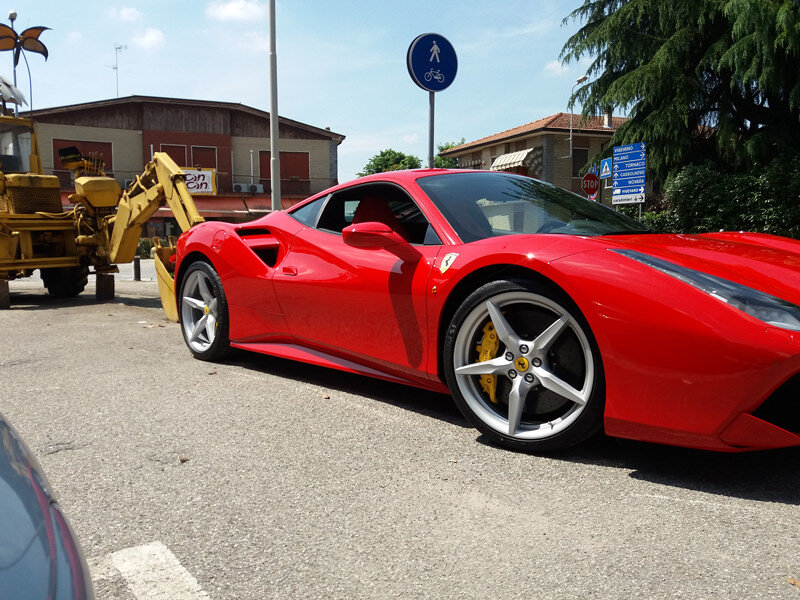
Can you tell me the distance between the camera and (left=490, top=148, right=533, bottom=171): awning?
127 feet

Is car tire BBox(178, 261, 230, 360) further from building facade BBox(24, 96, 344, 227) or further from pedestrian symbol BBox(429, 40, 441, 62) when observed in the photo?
building facade BBox(24, 96, 344, 227)

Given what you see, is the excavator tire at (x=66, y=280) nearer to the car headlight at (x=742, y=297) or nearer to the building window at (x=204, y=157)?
the car headlight at (x=742, y=297)

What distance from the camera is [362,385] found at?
415 centimetres

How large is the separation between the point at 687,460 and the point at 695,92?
47.9ft

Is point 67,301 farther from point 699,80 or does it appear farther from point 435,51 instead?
point 699,80

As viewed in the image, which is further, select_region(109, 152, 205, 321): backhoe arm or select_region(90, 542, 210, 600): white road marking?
select_region(109, 152, 205, 321): backhoe arm

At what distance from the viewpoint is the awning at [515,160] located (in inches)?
1519

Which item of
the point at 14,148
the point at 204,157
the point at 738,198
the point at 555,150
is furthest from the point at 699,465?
the point at 555,150

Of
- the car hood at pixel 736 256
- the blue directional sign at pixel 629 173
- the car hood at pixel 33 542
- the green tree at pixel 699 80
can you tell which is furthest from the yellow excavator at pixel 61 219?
the green tree at pixel 699 80

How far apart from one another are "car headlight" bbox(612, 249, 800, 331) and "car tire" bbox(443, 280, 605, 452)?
14.8 inches

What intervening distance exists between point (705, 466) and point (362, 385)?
2.04 m

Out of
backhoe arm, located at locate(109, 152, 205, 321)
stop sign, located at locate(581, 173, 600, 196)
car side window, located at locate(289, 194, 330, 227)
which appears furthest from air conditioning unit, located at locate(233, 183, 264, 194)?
car side window, located at locate(289, 194, 330, 227)

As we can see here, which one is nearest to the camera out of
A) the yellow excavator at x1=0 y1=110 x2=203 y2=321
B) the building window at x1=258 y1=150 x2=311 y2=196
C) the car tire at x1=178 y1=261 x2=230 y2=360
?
the car tire at x1=178 y1=261 x2=230 y2=360

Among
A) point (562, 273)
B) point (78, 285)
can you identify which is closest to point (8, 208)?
point (78, 285)
